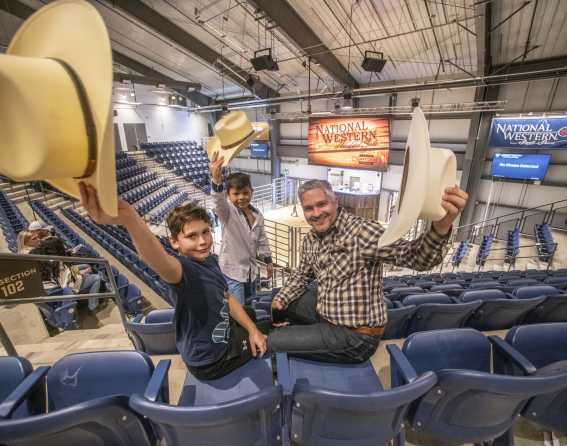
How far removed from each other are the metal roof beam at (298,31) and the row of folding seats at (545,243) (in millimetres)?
7900

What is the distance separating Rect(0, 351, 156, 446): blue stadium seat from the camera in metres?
0.86

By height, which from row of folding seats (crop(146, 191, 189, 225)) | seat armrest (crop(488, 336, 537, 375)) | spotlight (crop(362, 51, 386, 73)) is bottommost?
row of folding seats (crop(146, 191, 189, 225))

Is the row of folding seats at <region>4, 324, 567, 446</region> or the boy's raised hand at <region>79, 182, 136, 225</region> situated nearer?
the boy's raised hand at <region>79, 182, 136, 225</region>

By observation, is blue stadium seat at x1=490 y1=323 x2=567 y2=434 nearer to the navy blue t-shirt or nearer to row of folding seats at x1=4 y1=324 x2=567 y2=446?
row of folding seats at x1=4 y1=324 x2=567 y2=446

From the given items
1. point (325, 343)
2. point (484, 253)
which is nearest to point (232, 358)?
point (325, 343)

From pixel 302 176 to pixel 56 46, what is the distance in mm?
14835

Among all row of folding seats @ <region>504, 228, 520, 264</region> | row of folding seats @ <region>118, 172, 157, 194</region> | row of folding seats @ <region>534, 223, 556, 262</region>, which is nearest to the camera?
row of folding seats @ <region>534, 223, 556, 262</region>

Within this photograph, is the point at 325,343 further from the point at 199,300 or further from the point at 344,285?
the point at 199,300

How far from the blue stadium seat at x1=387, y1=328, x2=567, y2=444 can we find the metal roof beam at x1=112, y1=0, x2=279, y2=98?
34.0 feet

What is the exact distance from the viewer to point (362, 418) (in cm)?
106

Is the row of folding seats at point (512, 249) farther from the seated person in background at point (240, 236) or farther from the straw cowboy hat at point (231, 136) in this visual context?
the straw cowboy hat at point (231, 136)

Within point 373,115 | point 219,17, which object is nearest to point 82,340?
point 219,17

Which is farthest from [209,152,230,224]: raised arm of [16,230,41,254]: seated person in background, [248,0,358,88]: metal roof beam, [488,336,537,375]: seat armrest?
[248,0,358,88]: metal roof beam

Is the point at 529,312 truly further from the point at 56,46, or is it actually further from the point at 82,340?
the point at 82,340
